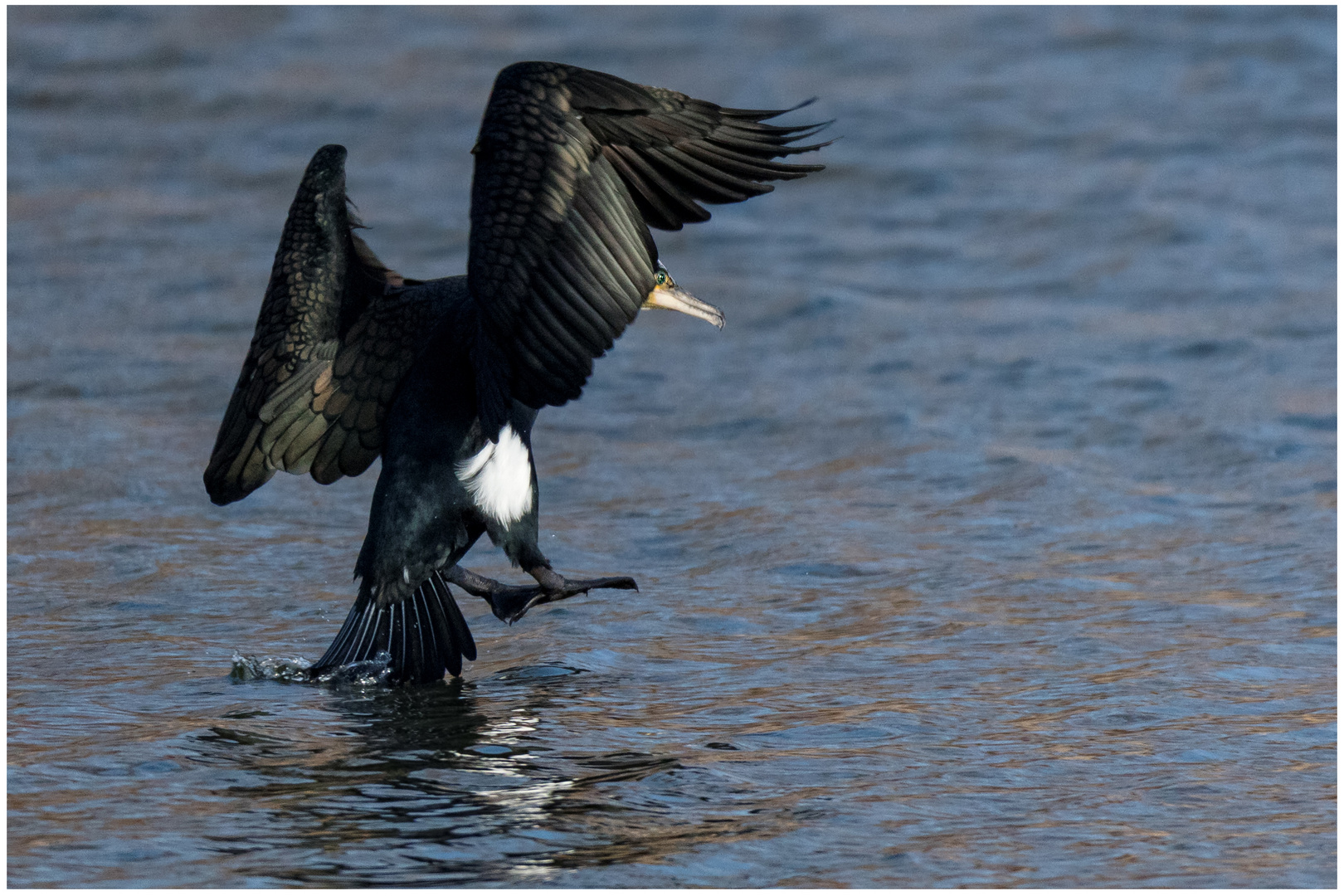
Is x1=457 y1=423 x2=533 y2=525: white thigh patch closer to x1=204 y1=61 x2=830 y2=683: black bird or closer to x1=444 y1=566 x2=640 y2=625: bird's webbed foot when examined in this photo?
x1=204 y1=61 x2=830 y2=683: black bird

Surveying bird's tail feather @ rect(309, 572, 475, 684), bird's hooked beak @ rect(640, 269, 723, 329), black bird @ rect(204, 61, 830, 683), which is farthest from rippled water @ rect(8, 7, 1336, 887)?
bird's hooked beak @ rect(640, 269, 723, 329)

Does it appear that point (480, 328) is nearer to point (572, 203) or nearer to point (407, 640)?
point (572, 203)

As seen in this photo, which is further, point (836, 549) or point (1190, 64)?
point (1190, 64)

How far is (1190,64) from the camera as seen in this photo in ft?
42.1

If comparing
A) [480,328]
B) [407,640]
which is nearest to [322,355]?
[480,328]

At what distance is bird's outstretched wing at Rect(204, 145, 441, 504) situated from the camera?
5.22m

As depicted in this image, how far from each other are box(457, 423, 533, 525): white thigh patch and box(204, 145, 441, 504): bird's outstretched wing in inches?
12.7

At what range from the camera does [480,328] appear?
4.94 m

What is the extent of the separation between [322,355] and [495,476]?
601 millimetres

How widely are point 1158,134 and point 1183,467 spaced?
4.92m

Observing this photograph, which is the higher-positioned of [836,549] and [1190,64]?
A: [1190,64]

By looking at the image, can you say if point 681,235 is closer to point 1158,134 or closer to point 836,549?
point 1158,134

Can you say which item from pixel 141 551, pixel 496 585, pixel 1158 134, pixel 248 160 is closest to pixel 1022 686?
pixel 496 585

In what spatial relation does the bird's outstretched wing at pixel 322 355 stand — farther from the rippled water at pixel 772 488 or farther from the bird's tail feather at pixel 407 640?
the rippled water at pixel 772 488
